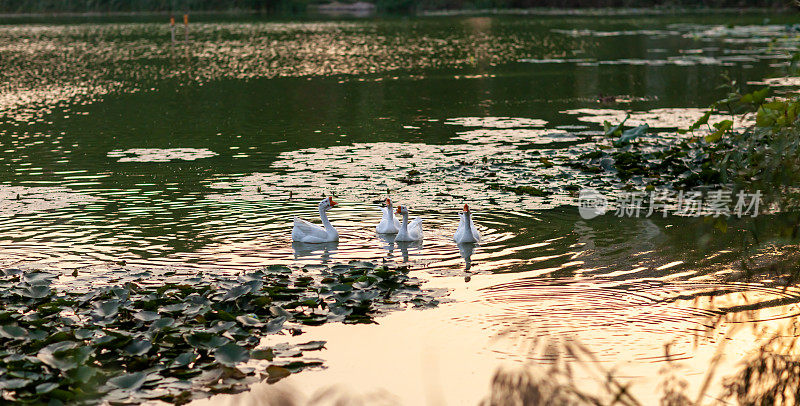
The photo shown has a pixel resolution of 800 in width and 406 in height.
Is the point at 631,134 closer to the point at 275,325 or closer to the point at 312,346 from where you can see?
the point at 275,325

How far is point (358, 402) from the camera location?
8.48 meters

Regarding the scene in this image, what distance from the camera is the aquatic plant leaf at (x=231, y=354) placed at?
890cm

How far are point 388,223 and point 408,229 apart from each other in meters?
0.45

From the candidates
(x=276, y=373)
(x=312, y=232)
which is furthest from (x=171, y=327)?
(x=312, y=232)

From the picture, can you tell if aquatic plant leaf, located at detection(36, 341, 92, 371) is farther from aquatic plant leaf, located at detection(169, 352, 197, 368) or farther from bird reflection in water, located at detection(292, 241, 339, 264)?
bird reflection in water, located at detection(292, 241, 339, 264)

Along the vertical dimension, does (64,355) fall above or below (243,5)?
below

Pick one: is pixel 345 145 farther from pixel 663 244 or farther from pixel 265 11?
pixel 265 11

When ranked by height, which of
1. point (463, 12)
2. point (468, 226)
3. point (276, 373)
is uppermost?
point (463, 12)

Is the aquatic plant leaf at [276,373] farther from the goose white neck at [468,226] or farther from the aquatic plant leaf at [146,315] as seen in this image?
the goose white neck at [468,226]

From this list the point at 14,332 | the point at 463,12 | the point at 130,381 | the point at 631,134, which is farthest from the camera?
the point at 463,12

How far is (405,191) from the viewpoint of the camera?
16.9 m

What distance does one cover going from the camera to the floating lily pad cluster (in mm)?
8359

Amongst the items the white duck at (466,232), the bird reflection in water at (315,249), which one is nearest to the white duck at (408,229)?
the white duck at (466,232)

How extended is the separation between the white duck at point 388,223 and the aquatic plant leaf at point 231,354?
510cm
